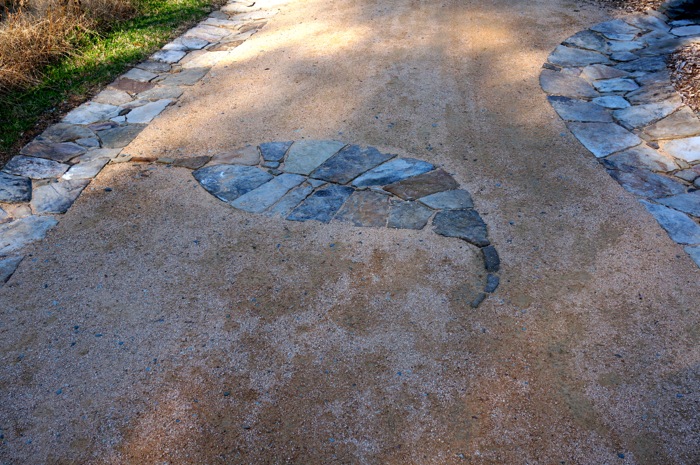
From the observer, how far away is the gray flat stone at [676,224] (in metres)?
3.23

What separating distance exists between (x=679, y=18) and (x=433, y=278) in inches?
198

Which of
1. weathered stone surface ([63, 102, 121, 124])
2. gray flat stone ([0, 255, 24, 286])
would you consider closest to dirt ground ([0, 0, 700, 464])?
gray flat stone ([0, 255, 24, 286])

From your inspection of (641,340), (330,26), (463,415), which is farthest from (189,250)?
(330,26)

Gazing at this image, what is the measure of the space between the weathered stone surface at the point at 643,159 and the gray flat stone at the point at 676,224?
1.58ft

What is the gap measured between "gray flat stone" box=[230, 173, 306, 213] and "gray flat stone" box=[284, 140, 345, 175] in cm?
10

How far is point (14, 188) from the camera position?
386 centimetres

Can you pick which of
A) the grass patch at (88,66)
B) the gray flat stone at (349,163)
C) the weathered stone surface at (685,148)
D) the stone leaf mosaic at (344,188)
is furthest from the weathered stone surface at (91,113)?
the weathered stone surface at (685,148)

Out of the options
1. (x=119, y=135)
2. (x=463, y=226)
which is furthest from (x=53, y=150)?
(x=463, y=226)

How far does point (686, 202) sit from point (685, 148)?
71cm

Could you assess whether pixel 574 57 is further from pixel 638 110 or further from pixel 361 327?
pixel 361 327

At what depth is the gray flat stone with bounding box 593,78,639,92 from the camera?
4775 millimetres

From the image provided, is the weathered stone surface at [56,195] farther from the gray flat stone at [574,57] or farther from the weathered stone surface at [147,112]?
the gray flat stone at [574,57]

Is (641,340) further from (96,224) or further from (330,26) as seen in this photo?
(330,26)

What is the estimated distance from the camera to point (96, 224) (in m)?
3.59
